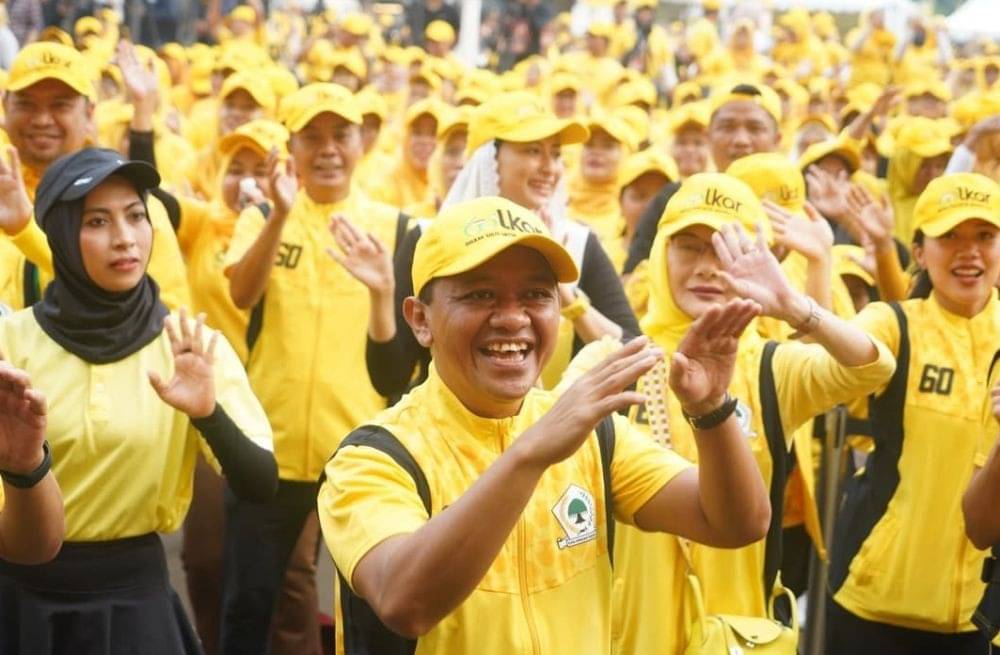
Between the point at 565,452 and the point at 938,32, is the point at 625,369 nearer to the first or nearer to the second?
the point at 565,452

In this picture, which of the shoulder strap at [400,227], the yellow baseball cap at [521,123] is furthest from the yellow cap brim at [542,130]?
the shoulder strap at [400,227]

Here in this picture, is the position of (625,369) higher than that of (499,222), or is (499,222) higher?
(499,222)

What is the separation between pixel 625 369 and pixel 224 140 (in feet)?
16.4

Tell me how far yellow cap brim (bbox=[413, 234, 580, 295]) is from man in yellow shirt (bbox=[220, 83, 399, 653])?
2658 mm

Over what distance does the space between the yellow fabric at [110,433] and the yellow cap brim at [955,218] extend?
7.82 ft

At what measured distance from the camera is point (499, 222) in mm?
2963

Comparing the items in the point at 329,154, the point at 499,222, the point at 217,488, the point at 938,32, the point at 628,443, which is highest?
the point at 938,32

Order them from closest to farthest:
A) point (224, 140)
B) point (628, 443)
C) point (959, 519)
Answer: point (628, 443) < point (959, 519) < point (224, 140)

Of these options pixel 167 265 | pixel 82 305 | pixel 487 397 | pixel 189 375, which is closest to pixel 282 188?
pixel 167 265

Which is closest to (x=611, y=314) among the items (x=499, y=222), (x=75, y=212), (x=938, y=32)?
(x=75, y=212)

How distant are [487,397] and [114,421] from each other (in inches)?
55.9

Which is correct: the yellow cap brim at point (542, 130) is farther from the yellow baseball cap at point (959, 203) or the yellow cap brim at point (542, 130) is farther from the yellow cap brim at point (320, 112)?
the yellow baseball cap at point (959, 203)

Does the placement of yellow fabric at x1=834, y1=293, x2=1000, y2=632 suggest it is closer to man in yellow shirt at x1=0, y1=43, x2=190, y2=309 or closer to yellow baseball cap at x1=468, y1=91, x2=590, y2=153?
yellow baseball cap at x1=468, y1=91, x2=590, y2=153

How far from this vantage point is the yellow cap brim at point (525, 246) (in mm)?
2898
